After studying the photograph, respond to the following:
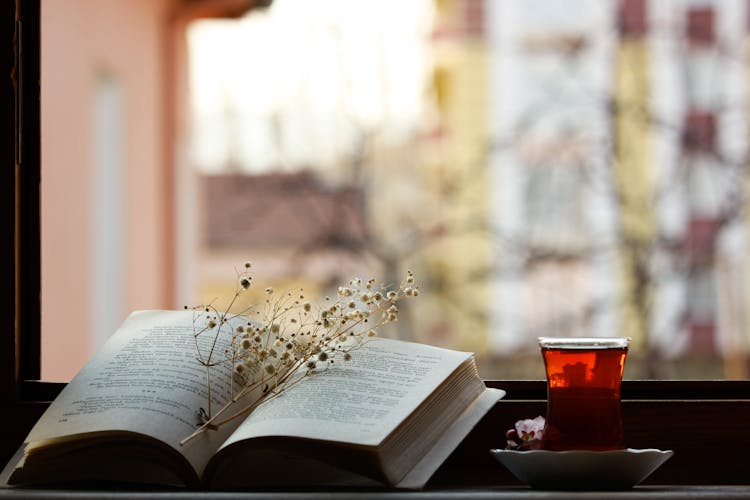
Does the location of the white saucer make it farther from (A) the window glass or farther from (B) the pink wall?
(A) the window glass

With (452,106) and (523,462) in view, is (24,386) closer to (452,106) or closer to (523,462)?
(523,462)

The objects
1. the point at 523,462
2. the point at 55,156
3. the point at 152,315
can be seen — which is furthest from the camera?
the point at 55,156

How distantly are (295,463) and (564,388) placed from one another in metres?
0.23

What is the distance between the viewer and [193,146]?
4301 mm

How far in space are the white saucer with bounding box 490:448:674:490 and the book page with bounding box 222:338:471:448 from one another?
10 cm

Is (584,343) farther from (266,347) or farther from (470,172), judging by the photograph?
(470,172)

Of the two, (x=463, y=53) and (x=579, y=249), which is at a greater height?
(x=463, y=53)

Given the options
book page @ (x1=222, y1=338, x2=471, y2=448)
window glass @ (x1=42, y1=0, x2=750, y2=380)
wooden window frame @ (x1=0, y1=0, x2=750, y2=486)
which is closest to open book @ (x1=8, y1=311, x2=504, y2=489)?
book page @ (x1=222, y1=338, x2=471, y2=448)

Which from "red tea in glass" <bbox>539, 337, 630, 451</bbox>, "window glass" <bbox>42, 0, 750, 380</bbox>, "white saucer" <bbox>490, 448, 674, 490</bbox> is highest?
"window glass" <bbox>42, 0, 750, 380</bbox>

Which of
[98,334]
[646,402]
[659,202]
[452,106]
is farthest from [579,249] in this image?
[646,402]

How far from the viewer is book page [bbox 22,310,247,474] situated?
2.85 ft

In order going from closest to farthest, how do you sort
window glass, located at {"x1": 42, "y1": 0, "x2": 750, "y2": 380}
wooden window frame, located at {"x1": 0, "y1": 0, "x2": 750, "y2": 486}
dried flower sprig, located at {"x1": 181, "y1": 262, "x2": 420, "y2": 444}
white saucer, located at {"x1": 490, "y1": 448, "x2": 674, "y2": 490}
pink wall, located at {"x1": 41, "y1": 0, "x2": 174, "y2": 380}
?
1. white saucer, located at {"x1": 490, "y1": 448, "x2": 674, "y2": 490}
2. dried flower sprig, located at {"x1": 181, "y1": 262, "x2": 420, "y2": 444}
3. wooden window frame, located at {"x1": 0, "y1": 0, "x2": 750, "y2": 486}
4. pink wall, located at {"x1": 41, "y1": 0, "x2": 174, "y2": 380}
5. window glass, located at {"x1": 42, "y1": 0, "x2": 750, "y2": 380}

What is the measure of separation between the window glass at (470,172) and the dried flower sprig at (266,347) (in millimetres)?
2341

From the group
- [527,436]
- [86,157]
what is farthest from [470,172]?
[527,436]
